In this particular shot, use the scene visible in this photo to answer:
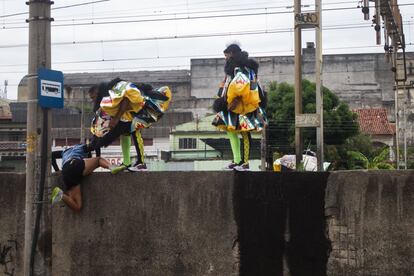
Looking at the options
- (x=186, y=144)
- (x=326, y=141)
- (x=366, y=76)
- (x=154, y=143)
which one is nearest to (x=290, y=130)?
(x=326, y=141)

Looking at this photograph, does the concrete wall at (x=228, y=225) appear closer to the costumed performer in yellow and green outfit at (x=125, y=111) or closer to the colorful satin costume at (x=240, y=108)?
the costumed performer in yellow and green outfit at (x=125, y=111)

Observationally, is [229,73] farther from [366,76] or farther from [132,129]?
[366,76]

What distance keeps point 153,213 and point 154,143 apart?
37671 millimetres

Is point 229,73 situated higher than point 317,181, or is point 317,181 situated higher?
point 229,73

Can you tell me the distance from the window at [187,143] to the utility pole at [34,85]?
34.6 meters

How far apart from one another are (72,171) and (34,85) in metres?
1.37

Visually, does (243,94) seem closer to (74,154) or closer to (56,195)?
(74,154)

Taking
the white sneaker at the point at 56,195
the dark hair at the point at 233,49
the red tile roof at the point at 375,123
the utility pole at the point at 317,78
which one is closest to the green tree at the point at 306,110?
the red tile roof at the point at 375,123

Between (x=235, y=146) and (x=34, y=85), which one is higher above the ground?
(x=34, y=85)

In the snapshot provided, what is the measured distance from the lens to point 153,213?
274 inches

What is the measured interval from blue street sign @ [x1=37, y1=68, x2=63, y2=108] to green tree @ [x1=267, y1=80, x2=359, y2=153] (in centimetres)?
2567

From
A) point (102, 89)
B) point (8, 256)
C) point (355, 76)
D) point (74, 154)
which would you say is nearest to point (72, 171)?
point (74, 154)

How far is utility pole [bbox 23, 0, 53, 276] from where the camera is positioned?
6.17 m

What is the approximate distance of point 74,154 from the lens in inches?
288
